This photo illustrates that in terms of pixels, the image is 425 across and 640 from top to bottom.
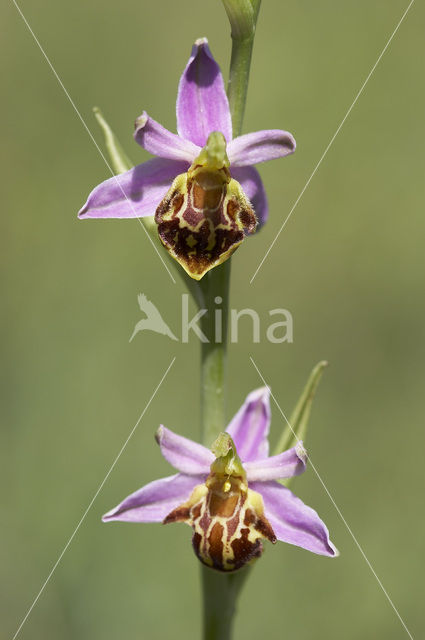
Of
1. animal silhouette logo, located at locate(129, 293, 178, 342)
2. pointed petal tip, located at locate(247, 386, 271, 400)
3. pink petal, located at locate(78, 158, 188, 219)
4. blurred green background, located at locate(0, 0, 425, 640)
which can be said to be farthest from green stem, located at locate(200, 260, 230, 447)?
animal silhouette logo, located at locate(129, 293, 178, 342)

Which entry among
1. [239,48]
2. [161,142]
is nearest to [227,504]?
[161,142]

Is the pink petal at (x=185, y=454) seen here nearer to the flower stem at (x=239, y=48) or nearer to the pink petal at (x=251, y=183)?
the pink petal at (x=251, y=183)

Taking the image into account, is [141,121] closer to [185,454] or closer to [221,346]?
[221,346]

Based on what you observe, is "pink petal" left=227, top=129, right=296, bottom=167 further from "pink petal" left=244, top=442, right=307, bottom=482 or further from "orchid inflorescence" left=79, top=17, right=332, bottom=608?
"pink petal" left=244, top=442, right=307, bottom=482

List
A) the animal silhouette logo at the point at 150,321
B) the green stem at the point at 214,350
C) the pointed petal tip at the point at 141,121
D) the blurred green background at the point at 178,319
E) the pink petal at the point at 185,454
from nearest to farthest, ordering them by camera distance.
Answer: the pointed petal tip at the point at 141,121
the pink petal at the point at 185,454
the green stem at the point at 214,350
the blurred green background at the point at 178,319
the animal silhouette logo at the point at 150,321

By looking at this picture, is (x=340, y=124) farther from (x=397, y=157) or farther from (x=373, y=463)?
(x=373, y=463)

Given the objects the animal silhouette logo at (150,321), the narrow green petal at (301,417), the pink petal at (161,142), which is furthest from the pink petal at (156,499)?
the animal silhouette logo at (150,321)

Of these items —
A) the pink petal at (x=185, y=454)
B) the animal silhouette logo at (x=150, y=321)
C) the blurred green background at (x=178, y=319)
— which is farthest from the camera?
the animal silhouette logo at (x=150, y=321)

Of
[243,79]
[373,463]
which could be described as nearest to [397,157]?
[373,463]
